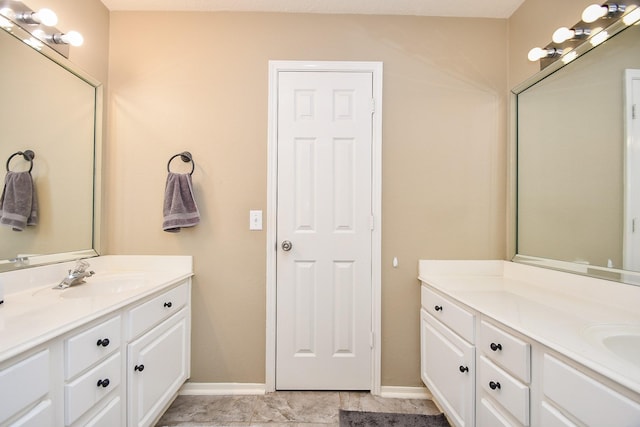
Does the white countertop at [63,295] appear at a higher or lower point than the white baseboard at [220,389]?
higher

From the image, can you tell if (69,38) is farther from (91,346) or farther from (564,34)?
(564,34)

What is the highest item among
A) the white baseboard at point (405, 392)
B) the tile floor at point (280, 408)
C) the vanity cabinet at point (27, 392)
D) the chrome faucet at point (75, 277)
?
the chrome faucet at point (75, 277)

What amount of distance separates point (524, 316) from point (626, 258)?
0.54 metres

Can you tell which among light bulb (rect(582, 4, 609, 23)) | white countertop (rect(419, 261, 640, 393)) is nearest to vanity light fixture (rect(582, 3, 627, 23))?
light bulb (rect(582, 4, 609, 23))

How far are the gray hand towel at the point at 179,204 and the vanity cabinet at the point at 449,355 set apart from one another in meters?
1.57

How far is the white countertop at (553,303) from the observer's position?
78 cm

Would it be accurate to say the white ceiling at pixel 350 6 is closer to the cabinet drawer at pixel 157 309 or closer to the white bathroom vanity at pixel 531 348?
the white bathroom vanity at pixel 531 348

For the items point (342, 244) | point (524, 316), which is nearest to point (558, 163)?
point (524, 316)

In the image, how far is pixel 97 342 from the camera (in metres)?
1.04

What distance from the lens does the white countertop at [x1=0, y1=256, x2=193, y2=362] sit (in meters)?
0.84

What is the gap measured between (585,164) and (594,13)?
655 mm

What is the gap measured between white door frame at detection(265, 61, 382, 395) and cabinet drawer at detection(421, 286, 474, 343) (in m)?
0.29

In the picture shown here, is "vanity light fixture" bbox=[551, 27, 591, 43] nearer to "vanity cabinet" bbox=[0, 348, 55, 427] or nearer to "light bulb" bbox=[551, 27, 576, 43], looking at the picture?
"light bulb" bbox=[551, 27, 576, 43]

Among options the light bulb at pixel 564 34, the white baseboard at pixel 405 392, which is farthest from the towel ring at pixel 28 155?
the light bulb at pixel 564 34
